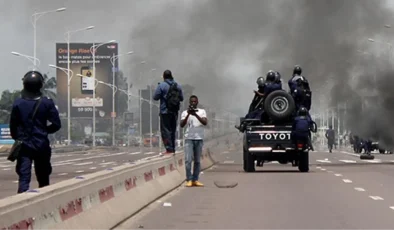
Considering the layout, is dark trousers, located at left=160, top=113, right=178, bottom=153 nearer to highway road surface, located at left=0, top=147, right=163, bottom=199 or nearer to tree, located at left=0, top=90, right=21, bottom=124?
highway road surface, located at left=0, top=147, right=163, bottom=199

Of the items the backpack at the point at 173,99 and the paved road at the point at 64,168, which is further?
the paved road at the point at 64,168

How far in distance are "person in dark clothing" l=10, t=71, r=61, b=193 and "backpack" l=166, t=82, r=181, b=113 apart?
9.86 meters

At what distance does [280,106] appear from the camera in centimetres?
2530

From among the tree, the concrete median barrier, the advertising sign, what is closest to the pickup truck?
the concrete median barrier

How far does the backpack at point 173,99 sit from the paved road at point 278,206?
201cm

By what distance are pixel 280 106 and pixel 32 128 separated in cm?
1475

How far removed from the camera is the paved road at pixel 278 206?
42.0 feet

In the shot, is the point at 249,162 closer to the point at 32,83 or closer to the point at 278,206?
the point at 278,206

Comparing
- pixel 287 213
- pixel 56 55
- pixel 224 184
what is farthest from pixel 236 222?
pixel 56 55

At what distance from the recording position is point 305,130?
2503 centimetres

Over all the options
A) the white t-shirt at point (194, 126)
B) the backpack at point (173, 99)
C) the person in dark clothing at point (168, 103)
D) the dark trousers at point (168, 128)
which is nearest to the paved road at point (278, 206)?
the white t-shirt at point (194, 126)

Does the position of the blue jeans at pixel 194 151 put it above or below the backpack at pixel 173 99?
below

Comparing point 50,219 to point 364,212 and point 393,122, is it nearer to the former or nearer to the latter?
point 364,212

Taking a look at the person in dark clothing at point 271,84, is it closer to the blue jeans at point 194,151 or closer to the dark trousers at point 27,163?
the blue jeans at point 194,151
